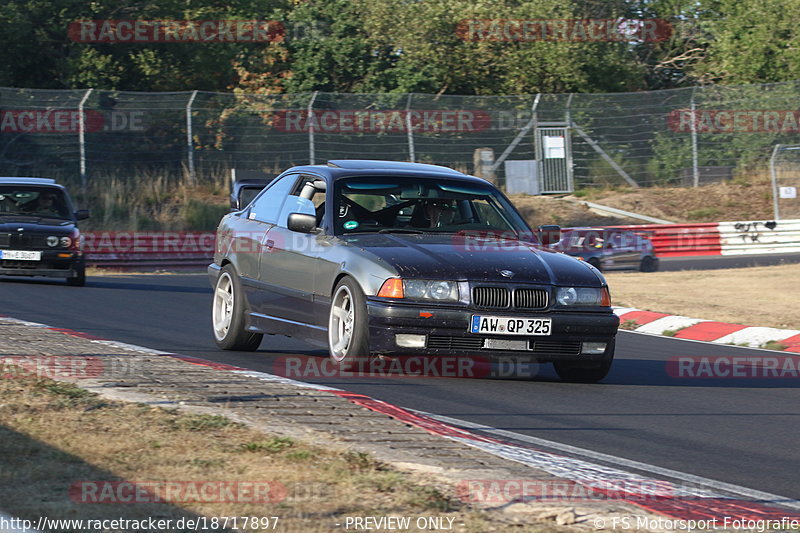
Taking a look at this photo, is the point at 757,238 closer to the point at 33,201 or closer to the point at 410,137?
the point at 410,137

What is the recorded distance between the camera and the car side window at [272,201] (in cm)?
982

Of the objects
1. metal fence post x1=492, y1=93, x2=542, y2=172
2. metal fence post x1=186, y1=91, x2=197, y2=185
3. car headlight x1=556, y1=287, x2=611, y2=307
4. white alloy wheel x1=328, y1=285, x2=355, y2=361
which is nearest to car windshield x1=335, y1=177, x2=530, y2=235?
white alloy wheel x1=328, y1=285, x2=355, y2=361

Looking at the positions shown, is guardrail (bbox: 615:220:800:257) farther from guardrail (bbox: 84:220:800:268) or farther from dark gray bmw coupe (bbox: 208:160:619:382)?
dark gray bmw coupe (bbox: 208:160:619:382)

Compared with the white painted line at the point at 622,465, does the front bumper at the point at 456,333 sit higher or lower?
higher

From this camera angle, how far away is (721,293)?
1794cm

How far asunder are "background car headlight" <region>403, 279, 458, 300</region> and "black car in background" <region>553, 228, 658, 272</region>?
1467cm

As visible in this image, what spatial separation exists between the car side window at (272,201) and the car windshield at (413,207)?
2.67 feet

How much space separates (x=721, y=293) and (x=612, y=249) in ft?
17.2

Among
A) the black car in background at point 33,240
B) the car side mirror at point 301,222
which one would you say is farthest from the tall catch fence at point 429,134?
the car side mirror at point 301,222

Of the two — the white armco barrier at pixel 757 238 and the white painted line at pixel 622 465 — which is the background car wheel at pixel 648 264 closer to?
the white armco barrier at pixel 757 238

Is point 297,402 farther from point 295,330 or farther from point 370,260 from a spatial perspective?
point 295,330

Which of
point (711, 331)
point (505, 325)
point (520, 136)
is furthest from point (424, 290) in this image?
point (520, 136)

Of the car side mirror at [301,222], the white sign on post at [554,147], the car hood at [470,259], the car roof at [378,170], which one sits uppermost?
the white sign on post at [554,147]

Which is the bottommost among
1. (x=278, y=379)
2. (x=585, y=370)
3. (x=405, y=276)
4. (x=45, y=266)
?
(x=585, y=370)
